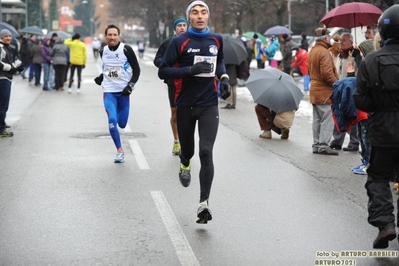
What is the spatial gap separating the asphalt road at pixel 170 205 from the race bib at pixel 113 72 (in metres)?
1.19

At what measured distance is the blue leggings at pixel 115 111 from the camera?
36.8 feet

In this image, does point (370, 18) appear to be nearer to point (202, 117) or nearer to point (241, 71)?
point (241, 71)

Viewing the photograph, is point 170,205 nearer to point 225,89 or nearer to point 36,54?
point 225,89

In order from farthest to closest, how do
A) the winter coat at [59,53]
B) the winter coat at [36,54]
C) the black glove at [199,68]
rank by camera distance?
the winter coat at [36,54] → the winter coat at [59,53] → the black glove at [199,68]

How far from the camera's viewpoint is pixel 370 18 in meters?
15.0

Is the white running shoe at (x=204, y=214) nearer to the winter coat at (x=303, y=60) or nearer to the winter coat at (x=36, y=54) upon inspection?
the winter coat at (x=303, y=60)

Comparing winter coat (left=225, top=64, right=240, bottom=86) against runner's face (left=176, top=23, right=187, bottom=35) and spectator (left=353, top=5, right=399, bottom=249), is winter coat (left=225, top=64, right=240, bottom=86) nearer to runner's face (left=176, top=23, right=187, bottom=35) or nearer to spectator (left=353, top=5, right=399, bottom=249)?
runner's face (left=176, top=23, right=187, bottom=35)

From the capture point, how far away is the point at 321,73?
12.1 m

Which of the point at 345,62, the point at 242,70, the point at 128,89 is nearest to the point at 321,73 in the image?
the point at 345,62

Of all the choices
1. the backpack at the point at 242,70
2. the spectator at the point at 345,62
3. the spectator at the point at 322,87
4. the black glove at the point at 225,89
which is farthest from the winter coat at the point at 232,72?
the black glove at the point at 225,89

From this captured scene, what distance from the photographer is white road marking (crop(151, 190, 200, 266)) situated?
20.2 ft

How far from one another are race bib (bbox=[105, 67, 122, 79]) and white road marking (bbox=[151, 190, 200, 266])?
2706mm

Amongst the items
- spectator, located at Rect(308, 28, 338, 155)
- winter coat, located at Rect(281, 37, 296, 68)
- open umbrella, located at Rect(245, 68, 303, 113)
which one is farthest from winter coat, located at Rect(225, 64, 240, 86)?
winter coat, located at Rect(281, 37, 296, 68)

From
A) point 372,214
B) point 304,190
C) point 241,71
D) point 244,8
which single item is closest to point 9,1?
point 244,8
